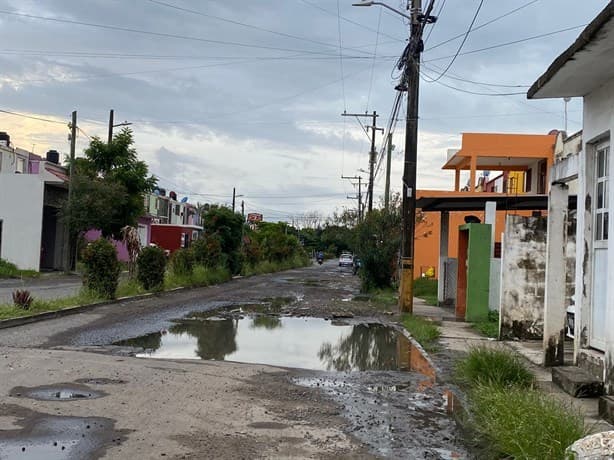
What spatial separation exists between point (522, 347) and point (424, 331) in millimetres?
2420

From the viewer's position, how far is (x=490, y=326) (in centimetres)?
1703

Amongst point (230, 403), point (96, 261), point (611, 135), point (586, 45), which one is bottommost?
point (230, 403)

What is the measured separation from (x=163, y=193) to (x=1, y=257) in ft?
135

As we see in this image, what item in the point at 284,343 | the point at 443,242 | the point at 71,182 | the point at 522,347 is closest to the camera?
the point at 522,347

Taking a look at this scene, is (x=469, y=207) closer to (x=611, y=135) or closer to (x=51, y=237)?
(x=611, y=135)

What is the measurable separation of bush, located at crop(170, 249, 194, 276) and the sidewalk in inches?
452

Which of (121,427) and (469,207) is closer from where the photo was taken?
(121,427)

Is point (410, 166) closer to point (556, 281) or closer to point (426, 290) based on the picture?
point (556, 281)

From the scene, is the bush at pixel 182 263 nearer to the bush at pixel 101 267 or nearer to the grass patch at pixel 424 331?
the bush at pixel 101 267

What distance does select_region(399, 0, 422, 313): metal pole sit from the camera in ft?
64.6

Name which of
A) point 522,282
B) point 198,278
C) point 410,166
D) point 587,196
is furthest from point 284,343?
point 198,278

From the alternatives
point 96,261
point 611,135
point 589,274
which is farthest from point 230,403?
point 96,261

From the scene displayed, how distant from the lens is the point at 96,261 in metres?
20.8

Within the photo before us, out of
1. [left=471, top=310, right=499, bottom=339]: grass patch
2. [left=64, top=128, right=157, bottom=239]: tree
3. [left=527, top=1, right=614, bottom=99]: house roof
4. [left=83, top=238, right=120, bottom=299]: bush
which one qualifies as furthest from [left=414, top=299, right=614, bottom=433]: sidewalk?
[left=64, top=128, right=157, bottom=239]: tree
